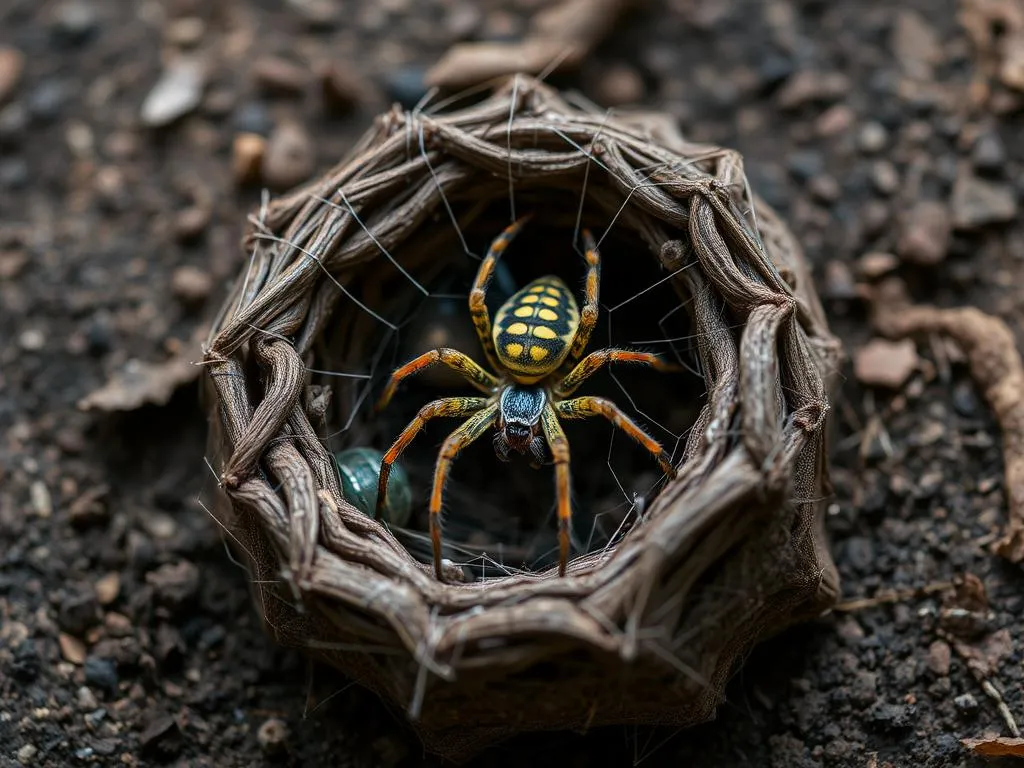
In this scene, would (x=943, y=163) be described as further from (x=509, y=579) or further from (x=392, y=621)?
(x=392, y=621)

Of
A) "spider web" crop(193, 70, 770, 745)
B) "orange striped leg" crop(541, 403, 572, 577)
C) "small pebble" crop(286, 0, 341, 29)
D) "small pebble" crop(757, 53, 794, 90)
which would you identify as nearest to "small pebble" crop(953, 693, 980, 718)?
"spider web" crop(193, 70, 770, 745)

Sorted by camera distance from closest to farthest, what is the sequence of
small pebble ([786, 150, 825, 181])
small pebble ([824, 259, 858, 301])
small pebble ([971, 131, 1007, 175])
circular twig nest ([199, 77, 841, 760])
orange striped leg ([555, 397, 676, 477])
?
1. circular twig nest ([199, 77, 841, 760])
2. orange striped leg ([555, 397, 676, 477])
3. small pebble ([824, 259, 858, 301])
4. small pebble ([971, 131, 1007, 175])
5. small pebble ([786, 150, 825, 181])

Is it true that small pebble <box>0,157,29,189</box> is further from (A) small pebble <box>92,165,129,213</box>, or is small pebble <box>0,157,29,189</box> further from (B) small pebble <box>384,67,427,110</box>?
(B) small pebble <box>384,67,427,110</box>

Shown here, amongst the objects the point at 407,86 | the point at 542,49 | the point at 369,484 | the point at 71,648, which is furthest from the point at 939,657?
the point at 407,86

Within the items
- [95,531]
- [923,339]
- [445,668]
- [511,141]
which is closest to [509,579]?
[445,668]

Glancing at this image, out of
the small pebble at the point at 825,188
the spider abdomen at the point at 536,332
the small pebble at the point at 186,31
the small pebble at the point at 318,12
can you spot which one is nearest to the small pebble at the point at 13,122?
the small pebble at the point at 186,31

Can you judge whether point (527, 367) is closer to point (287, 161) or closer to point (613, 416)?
point (613, 416)

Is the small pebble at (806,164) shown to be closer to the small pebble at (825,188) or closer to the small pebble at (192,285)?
the small pebble at (825,188)
